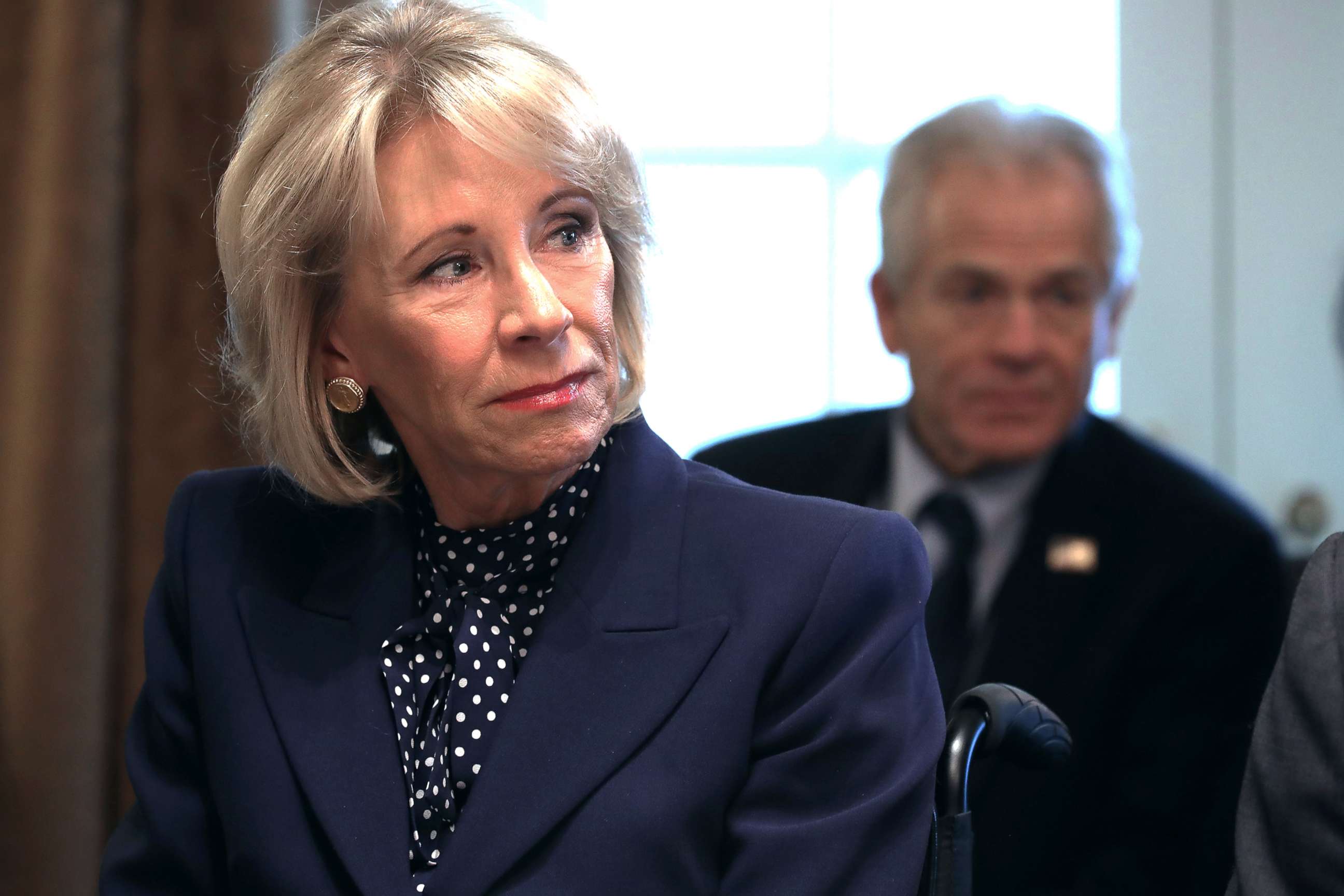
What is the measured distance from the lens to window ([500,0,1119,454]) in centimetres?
166

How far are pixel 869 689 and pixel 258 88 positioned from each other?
0.82 metres

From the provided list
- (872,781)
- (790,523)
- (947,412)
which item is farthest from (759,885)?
(947,412)

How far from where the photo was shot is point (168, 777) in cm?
127

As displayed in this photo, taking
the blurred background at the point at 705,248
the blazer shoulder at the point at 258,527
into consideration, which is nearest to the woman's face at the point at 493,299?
the blazer shoulder at the point at 258,527

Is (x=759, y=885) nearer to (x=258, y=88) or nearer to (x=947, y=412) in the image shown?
(x=947, y=412)

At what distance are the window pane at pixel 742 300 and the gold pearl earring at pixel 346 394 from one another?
510 mm

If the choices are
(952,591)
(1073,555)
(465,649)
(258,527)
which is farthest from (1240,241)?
(258,527)

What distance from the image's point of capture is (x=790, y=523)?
1.14 metres

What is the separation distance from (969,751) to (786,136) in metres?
0.95

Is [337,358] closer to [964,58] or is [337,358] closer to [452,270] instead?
[452,270]

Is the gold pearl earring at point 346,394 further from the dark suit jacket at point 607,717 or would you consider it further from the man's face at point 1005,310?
the man's face at point 1005,310

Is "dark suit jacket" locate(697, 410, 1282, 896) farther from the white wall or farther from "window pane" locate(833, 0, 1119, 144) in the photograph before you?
"window pane" locate(833, 0, 1119, 144)

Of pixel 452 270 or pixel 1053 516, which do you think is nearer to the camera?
pixel 452 270

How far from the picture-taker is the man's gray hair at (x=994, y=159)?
4.70 ft
